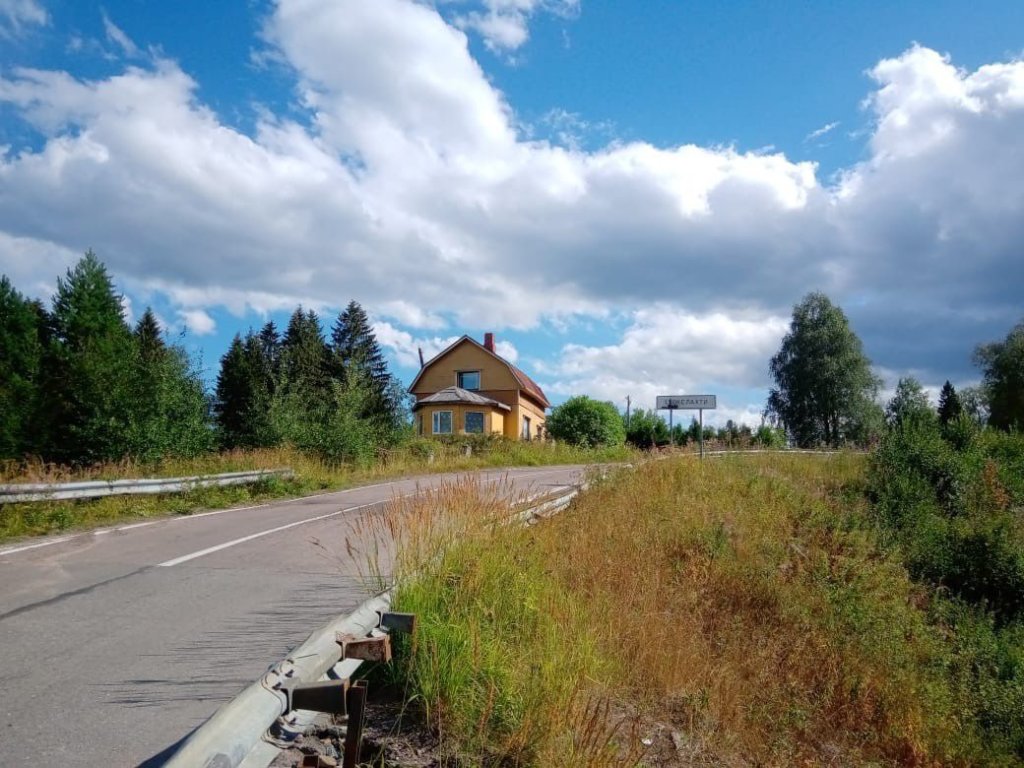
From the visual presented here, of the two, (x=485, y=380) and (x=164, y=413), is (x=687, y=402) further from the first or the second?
(x=485, y=380)

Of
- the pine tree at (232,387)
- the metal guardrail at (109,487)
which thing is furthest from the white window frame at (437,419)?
the metal guardrail at (109,487)

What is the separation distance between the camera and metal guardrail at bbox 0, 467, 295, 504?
12633 mm

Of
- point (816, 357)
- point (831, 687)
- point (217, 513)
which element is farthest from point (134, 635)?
point (816, 357)

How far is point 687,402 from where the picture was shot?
726 inches

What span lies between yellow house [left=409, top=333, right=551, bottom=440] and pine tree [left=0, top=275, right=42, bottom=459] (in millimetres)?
22990

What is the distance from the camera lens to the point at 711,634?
328 inches

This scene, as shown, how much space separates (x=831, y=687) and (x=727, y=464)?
987 centimetres

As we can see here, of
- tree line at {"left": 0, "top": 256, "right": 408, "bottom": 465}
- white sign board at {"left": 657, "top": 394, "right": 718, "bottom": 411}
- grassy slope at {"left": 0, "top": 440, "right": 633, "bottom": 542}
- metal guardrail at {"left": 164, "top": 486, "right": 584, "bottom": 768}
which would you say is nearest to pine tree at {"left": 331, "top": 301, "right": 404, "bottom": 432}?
tree line at {"left": 0, "top": 256, "right": 408, "bottom": 465}

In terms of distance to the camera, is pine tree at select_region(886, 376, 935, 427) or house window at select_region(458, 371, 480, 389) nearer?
pine tree at select_region(886, 376, 935, 427)

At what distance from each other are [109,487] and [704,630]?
1167cm

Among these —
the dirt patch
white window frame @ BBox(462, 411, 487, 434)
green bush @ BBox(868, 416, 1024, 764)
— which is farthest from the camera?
white window frame @ BBox(462, 411, 487, 434)

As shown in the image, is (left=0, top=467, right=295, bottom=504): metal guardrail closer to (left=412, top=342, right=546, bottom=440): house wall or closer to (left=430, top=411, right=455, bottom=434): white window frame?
(left=430, top=411, right=455, bottom=434): white window frame

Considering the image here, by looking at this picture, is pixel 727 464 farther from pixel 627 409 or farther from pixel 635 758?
pixel 627 409

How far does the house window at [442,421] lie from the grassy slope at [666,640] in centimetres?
3973
